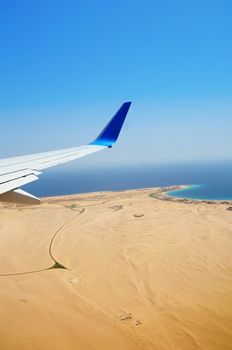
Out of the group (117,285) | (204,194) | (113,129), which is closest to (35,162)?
(113,129)

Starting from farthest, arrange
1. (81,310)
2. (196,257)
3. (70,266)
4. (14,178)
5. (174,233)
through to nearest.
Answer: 1. (174,233)
2. (196,257)
3. (70,266)
4. (81,310)
5. (14,178)

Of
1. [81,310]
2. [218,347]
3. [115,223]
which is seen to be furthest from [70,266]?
[115,223]

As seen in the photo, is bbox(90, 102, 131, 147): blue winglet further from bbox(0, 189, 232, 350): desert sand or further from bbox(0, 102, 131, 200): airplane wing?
bbox(0, 189, 232, 350): desert sand

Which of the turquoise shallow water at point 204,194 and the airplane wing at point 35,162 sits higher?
the airplane wing at point 35,162

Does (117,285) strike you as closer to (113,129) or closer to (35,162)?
(113,129)

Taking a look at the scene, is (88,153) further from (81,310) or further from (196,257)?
(196,257)

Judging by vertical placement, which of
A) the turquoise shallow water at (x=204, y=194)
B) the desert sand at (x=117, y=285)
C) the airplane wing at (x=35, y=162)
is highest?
the airplane wing at (x=35, y=162)

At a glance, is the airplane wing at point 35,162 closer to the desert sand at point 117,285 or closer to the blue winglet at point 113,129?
the blue winglet at point 113,129

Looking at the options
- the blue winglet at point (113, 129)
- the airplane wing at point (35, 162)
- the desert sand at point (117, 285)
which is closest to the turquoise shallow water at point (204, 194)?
the desert sand at point (117, 285)
